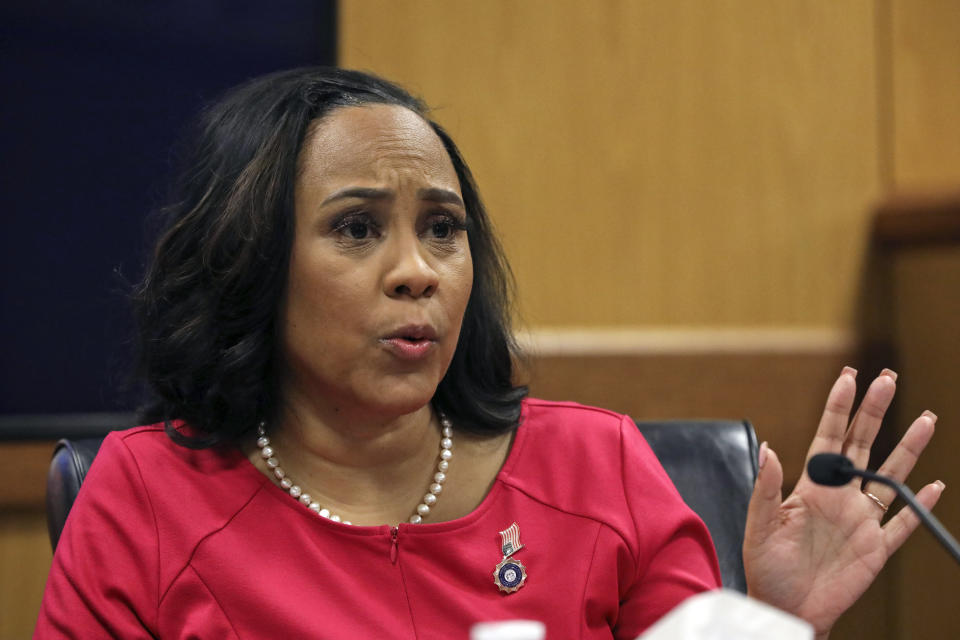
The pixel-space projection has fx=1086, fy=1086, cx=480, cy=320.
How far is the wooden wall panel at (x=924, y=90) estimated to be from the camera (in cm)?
275

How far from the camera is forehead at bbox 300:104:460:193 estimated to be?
52.5 inches

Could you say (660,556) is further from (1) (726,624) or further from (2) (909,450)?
(1) (726,624)

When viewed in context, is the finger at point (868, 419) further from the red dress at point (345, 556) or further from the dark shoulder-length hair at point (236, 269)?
the dark shoulder-length hair at point (236, 269)

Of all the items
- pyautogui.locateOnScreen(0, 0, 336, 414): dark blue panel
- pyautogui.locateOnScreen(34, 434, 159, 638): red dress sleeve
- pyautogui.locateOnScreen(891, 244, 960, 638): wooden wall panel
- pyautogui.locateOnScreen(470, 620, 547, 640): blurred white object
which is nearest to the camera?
pyautogui.locateOnScreen(470, 620, 547, 640): blurred white object

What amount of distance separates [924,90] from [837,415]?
1.81m

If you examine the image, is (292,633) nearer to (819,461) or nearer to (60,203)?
(819,461)

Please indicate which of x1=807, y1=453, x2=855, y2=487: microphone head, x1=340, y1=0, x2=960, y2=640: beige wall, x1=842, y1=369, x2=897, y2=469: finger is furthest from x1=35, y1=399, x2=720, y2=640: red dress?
x1=340, y1=0, x2=960, y2=640: beige wall

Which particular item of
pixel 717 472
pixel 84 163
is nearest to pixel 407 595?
pixel 717 472

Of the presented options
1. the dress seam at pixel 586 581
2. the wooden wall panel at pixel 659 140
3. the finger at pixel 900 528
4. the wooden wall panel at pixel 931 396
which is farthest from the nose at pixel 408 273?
the wooden wall panel at pixel 931 396

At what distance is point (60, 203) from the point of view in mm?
2160

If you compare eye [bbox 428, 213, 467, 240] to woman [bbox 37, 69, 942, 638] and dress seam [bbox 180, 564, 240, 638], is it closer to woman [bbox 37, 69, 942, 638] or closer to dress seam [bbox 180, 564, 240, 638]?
woman [bbox 37, 69, 942, 638]

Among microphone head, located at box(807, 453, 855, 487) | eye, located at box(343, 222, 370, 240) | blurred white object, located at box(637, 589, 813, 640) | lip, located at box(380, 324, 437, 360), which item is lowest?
microphone head, located at box(807, 453, 855, 487)

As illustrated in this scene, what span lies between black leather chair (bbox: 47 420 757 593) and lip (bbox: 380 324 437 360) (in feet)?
1.52

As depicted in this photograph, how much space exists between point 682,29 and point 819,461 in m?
→ 1.79
